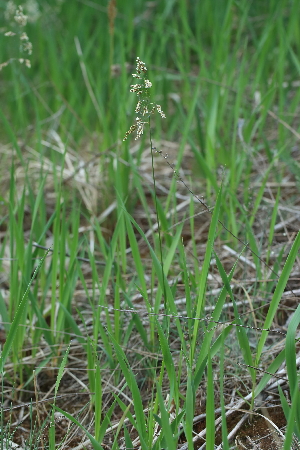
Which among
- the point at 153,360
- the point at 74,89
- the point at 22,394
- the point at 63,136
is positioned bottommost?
the point at 22,394

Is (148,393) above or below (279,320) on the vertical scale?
below

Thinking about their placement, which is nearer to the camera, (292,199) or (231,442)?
(231,442)

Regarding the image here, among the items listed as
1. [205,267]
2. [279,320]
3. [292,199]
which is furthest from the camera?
[292,199]

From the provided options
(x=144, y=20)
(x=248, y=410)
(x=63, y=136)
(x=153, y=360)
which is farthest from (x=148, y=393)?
(x=144, y=20)

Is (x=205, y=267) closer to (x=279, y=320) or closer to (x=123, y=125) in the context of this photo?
(x=279, y=320)

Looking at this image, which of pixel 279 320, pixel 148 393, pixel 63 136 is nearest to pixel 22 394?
pixel 148 393

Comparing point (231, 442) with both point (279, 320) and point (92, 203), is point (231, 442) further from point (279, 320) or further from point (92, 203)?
point (92, 203)

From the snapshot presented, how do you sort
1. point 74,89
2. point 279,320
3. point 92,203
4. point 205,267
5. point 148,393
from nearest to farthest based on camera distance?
1. point 205,267
2. point 148,393
3. point 279,320
4. point 92,203
5. point 74,89
